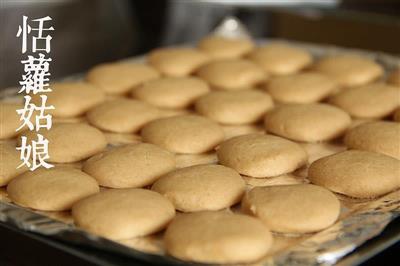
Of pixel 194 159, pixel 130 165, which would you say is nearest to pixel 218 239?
pixel 130 165

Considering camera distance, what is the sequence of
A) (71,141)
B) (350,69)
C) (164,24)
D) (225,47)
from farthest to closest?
(164,24) → (225,47) → (350,69) → (71,141)

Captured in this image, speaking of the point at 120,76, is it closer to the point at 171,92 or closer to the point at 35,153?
the point at 171,92

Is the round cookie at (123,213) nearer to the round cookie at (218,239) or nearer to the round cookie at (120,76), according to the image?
the round cookie at (218,239)

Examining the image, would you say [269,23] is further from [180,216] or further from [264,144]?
[180,216]

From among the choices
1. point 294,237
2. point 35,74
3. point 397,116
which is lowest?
point 294,237

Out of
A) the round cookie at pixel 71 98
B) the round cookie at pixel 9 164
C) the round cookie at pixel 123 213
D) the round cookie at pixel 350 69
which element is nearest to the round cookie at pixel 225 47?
the round cookie at pixel 350 69

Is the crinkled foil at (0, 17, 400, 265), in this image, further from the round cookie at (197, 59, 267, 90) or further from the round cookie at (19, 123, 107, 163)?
the round cookie at (197, 59, 267, 90)

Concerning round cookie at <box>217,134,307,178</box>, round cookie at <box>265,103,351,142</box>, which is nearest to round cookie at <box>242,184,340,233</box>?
round cookie at <box>217,134,307,178</box>

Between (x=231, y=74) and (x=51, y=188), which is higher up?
(x=231, y=74)

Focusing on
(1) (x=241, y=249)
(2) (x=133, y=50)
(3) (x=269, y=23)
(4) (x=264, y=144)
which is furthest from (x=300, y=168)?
(2) (x=133, y=50)
